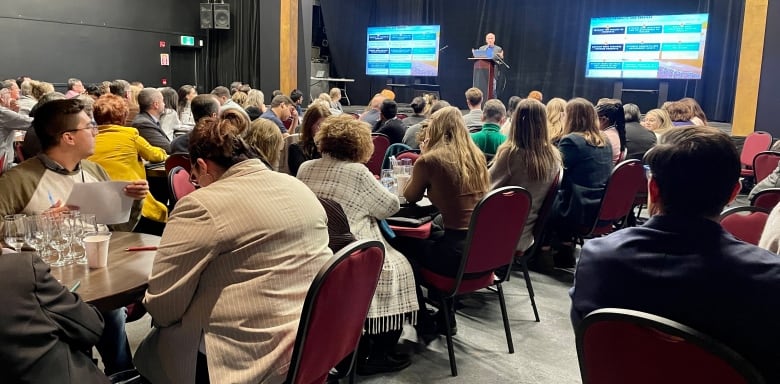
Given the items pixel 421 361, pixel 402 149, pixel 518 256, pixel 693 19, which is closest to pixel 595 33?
pixel 693 19

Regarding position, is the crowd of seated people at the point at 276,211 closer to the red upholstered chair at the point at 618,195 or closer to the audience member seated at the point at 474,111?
the red upholstered chair at the point at 618,195

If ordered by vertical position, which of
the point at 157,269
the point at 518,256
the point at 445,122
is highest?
the point at 445,122

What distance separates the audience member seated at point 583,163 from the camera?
421 centimetres

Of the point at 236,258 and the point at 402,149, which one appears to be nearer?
the point at 236,258

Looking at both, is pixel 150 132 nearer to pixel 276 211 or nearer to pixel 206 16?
pixel 276 211

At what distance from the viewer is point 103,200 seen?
2.20 meters

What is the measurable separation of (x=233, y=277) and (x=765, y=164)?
535 centimetres

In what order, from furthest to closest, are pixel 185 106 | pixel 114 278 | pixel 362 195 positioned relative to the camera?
pixel 185 106
pixel 362 195
pixel 114 278

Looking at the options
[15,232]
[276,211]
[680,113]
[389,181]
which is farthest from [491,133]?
[15,232]

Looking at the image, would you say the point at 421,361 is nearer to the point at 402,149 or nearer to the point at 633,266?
the point at 633,266

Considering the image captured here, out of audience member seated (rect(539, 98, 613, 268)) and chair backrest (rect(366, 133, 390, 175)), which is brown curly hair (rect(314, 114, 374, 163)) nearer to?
audience member seated (rect(539, 98, 613, 268))

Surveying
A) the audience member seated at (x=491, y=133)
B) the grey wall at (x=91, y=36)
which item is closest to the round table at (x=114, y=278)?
the audience member seated at (x=491, y=133)

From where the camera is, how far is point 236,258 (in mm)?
1630

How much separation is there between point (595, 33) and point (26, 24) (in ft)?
32.3
